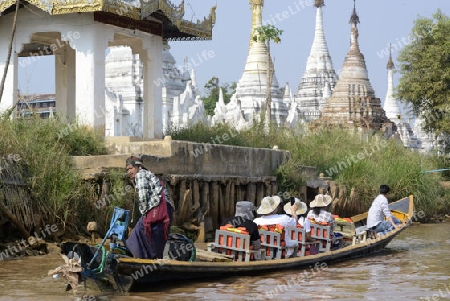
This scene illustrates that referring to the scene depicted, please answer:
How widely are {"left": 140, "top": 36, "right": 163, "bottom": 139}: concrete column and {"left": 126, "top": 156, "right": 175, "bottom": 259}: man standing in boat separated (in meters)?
9.46

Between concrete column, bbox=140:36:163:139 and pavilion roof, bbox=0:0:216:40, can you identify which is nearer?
pavilion roof, bbox=0:0:216:40

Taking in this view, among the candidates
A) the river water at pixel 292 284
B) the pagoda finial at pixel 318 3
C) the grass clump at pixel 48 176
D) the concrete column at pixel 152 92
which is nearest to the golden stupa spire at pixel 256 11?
the pagoda finial at pixel 318 3

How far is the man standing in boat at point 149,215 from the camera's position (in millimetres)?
9969

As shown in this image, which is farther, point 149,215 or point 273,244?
point 273,244

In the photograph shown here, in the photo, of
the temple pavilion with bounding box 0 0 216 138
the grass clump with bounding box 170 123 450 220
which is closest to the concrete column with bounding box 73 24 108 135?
the temple pavilion with bounding box 0 0 216 138

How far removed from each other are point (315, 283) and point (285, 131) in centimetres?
1249

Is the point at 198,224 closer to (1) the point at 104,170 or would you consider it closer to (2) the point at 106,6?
(1) the point at 104,170

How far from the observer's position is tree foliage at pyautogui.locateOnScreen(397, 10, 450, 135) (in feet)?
99.2

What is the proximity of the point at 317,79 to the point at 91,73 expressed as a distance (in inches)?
1500

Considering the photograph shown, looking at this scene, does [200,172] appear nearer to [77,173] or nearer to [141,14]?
[77,173]

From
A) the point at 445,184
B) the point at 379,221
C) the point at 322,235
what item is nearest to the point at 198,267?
the point at 322,235

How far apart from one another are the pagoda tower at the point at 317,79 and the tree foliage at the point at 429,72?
761 inches

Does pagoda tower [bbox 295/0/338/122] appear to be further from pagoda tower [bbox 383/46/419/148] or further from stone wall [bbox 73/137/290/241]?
stone wall [bbox 73/137/290/241]

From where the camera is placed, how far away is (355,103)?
4272 cm
